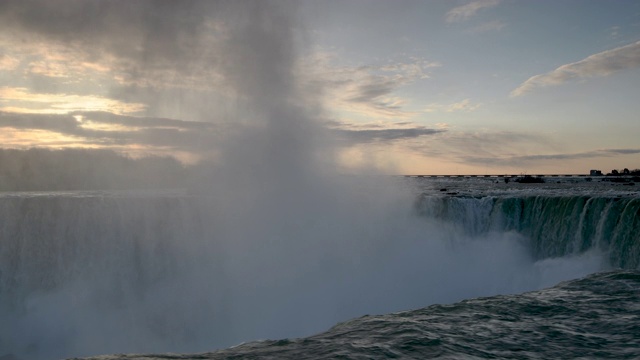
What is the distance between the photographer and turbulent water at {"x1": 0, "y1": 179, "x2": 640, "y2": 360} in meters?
19.7

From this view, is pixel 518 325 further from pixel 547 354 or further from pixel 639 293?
pixel 639 293

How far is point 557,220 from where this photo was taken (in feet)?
75.2

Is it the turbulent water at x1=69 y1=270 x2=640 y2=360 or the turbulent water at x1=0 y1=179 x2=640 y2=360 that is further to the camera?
the turbulent water at x1=0 y1=179 x2=640 y2=360

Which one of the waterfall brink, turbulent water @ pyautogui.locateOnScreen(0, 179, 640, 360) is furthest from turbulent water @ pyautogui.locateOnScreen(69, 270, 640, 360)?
the waterfall brink

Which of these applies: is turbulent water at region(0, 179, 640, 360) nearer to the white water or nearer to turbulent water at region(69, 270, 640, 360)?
the white water

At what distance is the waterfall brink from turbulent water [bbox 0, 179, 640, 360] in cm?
6

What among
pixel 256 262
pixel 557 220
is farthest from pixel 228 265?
pixel 557 220

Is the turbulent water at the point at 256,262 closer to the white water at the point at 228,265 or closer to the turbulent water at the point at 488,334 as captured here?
the white water at the point at 228,265

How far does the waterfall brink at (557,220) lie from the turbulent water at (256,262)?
0.19 feet

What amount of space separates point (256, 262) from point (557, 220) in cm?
1549

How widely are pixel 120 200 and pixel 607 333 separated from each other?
78.8 ft

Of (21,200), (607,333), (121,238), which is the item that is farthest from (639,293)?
(21,200)

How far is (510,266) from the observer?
22.1 m

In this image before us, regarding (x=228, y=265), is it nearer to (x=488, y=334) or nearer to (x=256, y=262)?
(x=256, y=262)
